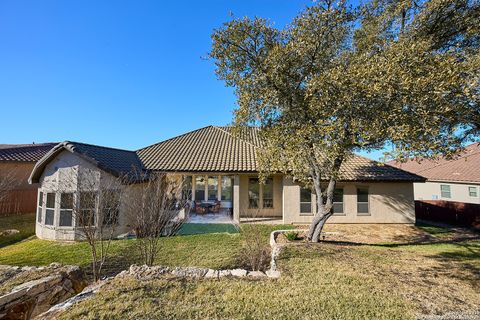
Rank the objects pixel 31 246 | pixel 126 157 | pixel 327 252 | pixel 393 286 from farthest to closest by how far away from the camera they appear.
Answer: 1. pixel 126 157
2. pixel 31 246
3. pixel 327 252
4. pixel 393 286

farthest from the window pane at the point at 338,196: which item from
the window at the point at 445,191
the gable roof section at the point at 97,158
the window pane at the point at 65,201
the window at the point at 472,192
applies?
the window pane at the point at 65,201

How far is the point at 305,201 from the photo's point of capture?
16.8 meters

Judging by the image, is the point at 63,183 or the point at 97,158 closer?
the point at 63,183

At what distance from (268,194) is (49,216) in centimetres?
1415

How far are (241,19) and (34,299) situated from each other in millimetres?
11114

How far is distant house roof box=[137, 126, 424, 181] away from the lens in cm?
1636

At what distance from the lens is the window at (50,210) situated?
13.1m

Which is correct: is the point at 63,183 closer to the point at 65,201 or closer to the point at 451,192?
the point at 65,201

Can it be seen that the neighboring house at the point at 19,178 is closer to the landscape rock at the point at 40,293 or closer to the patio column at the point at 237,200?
the landscape rock at the point at 40,293

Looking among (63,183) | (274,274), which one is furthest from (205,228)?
(274,274)

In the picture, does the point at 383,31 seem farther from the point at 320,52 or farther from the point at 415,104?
the point at 415,104

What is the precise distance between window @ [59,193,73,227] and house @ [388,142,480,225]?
21.2m

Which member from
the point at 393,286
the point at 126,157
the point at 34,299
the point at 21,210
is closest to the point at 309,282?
the point at 393,286

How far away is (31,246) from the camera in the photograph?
1186 centimetres
